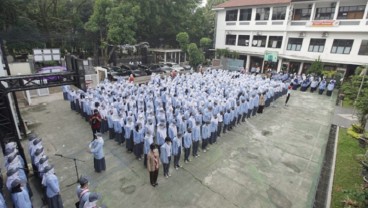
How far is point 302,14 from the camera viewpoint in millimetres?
22734

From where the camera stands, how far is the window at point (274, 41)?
79.0ft

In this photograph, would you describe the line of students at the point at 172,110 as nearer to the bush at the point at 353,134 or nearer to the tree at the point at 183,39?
the bush at the point at 353,134

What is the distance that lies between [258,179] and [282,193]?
807 millimetres

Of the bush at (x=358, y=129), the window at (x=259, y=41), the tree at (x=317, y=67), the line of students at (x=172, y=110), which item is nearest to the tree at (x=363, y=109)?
the bush at (x=358, y=129)

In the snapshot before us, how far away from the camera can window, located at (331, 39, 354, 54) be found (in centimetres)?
1978

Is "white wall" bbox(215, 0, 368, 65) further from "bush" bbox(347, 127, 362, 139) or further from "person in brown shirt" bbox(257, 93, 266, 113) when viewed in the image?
"person in brown shirt" bbox(257, 93, 266, 113)

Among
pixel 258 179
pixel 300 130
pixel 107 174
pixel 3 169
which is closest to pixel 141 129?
pixel 107 174

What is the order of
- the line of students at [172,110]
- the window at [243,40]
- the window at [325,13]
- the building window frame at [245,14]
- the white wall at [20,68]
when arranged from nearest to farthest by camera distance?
1. the line of students at [172,110]
2. the white wall at [20,68]
3. the window at [325,13]
4. the building window frame at [245,14]
5. the window at [243,40]

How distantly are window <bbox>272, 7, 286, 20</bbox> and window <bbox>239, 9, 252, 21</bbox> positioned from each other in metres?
2.86

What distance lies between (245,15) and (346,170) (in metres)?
22.9

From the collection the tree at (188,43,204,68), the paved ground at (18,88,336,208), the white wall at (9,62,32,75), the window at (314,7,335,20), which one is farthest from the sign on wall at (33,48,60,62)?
the window at (314,7,335,20)

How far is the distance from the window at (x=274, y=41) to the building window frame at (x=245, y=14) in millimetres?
3587

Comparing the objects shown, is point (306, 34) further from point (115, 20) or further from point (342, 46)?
point (115, 20)

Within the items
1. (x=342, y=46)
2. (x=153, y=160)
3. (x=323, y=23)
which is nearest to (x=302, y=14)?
(x=323, y=23)
